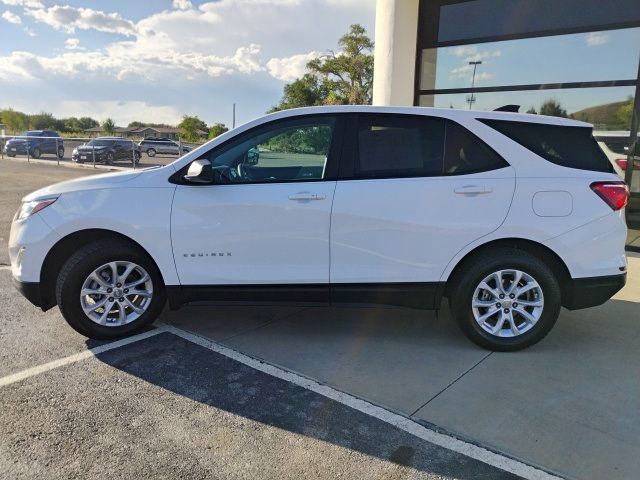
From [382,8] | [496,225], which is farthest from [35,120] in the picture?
[496,225]

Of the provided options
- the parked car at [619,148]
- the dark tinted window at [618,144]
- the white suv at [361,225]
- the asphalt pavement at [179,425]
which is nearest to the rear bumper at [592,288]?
the white suv at [361,225]

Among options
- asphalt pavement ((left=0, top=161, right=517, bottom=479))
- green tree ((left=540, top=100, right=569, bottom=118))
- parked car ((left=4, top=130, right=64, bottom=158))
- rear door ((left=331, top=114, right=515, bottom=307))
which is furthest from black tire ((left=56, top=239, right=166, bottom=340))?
parked car ((left=4, top=130, right=64, bottom=158))

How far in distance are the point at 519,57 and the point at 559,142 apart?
5.10 m

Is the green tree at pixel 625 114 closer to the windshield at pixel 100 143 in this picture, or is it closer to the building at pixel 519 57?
the building at pixel 519 57

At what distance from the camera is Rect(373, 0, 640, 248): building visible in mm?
7184

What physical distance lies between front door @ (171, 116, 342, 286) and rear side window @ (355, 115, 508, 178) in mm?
253

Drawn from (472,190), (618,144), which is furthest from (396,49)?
(472,190)

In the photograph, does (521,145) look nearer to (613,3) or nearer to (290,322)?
(290,322)

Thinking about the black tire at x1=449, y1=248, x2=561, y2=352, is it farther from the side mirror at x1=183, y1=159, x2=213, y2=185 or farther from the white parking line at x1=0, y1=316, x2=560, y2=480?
the side mirror at x1=183, y1=159, x2=213, y2=185

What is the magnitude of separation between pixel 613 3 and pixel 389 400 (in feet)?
23.3

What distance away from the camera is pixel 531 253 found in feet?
12.2

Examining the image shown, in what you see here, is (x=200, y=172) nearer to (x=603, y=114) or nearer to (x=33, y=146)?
(x=603, y=114)

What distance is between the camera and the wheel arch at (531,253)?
12.1ft

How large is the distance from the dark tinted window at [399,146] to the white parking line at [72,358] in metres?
2.12
